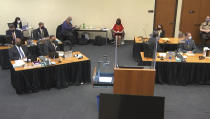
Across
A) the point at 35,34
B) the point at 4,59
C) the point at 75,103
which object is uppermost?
the point at 35,34

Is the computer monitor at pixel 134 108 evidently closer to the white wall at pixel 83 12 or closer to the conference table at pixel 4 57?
the conference table at pixel 4 57

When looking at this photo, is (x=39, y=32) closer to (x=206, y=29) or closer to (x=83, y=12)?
(x=83, y=12)

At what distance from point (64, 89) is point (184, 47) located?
420 cm

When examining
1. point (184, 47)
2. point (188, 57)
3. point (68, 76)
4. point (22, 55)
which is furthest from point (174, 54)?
point (22, 55)

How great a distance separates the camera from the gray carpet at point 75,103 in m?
5.04

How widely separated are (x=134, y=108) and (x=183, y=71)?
14.6ft

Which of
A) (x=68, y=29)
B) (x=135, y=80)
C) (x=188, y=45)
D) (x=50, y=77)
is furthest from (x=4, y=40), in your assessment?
(x=188, y=45)

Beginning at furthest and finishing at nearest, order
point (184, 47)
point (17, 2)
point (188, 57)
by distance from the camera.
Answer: point (17, 2)
point (184, 47)
point (188, 57)

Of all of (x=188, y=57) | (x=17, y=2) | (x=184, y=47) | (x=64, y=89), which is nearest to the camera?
(x=64, y=89)

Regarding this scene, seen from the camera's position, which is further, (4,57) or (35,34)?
(35,34)

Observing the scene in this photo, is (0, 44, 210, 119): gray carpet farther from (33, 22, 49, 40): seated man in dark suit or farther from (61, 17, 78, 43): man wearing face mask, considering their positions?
(61, 17, 78, 43): man wearing face mask

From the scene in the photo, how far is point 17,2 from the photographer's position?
35.0 ft

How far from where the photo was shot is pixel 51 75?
20.2 feet

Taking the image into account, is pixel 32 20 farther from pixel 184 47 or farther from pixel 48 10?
pixel 184 47
